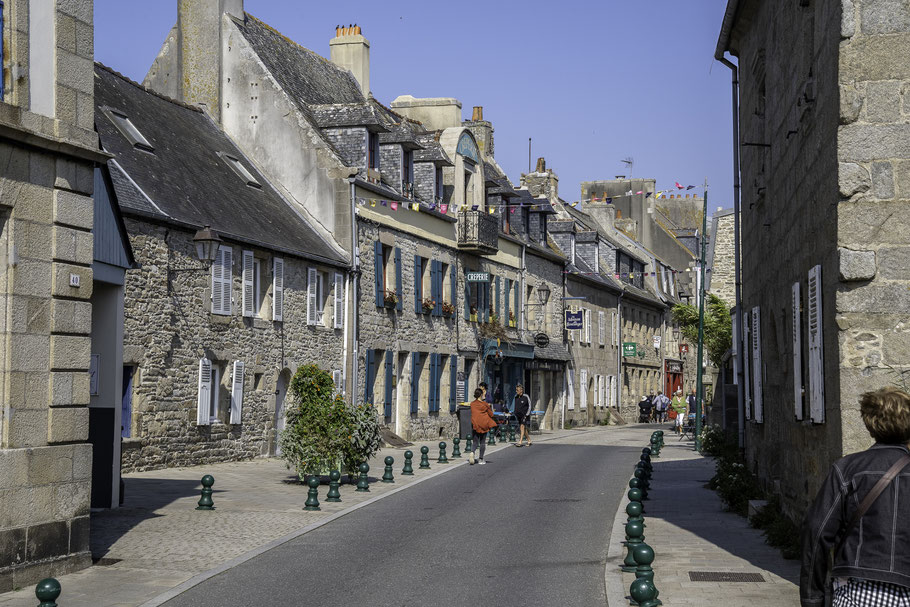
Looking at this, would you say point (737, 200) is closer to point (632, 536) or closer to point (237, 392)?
point (632, 536)

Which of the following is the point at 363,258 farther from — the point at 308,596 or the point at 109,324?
the point at 308,596

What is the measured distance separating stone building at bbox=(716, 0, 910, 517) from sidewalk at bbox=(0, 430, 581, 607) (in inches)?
206

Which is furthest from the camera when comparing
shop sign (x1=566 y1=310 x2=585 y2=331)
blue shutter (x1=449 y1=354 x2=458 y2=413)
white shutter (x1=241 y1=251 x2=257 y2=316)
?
shop sign (x1=566 y1=310 x2=585 y2=331)

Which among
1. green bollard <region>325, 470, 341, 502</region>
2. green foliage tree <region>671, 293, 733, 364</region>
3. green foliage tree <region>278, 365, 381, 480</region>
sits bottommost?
green bollard <region>325, 470, 341, 502</region>

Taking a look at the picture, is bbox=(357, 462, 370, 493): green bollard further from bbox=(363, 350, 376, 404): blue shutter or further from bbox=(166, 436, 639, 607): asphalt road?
bbox=(363, 350, 376, 404): blue shutter

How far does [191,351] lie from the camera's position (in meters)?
20.6

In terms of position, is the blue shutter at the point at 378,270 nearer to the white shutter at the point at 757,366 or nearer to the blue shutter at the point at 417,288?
the blue shutter at the point at 417,288

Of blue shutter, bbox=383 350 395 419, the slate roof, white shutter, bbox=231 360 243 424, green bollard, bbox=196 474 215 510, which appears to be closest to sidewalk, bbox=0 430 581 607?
green bollard, bbox=196 474 215 510

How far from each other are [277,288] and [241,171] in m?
4.25

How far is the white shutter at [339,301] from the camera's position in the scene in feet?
86.7

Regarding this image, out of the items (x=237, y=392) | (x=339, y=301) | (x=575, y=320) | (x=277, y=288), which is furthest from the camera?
(x=575, y=320)

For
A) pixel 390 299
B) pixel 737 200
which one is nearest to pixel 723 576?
pixel 737 200

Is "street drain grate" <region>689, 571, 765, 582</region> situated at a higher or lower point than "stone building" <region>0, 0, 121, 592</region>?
lower

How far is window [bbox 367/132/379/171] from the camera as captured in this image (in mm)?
28672
